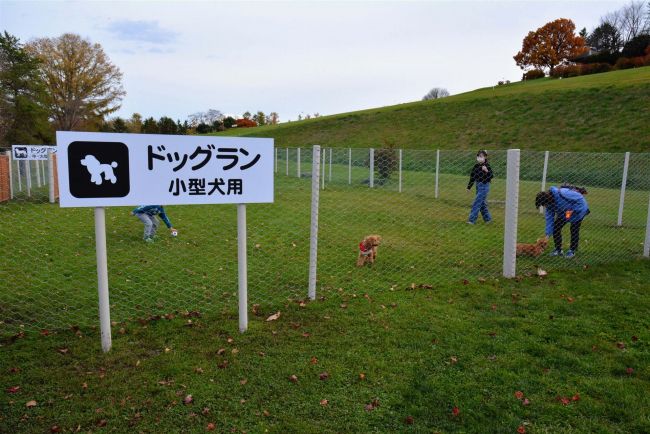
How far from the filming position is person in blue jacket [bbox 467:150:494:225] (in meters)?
9.43

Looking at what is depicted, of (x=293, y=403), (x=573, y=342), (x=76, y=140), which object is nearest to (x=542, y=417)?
(x=573, y=342)

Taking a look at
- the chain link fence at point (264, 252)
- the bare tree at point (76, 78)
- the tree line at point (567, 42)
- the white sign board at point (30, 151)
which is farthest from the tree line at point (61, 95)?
the tree line at point (567, 42)

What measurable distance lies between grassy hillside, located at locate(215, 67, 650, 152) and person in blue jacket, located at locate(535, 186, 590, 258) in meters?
18.2

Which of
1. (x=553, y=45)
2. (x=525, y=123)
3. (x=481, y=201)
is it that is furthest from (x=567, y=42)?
(x=481, y=201)

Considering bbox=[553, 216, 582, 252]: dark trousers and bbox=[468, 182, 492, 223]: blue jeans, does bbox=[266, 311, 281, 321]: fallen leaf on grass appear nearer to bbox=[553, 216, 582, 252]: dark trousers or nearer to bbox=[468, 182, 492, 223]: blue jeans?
bbox=[553, 216, 582, 252]: dark trousers

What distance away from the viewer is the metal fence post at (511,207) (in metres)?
5.59

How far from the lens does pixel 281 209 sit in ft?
37.4

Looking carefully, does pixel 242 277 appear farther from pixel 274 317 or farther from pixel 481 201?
pixel 481 201

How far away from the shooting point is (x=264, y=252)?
23.2 ft

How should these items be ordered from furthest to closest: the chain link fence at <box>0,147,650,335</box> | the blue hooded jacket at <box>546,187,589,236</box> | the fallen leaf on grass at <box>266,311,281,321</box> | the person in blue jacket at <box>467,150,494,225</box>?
the person in blue jacket at <box>467,150,494,225</box> → the blue hooded jacket at <box>546,187,589,236</box> → the chain link fence at <box>0,147,650,335</box> → the fallen leaf on grass at <box>266,311,281,321</box>

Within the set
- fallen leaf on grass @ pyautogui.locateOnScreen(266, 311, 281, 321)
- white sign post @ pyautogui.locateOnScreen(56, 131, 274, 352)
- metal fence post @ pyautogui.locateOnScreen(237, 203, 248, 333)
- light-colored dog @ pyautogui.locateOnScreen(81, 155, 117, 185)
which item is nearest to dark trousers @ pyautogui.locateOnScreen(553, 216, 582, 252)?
fallen leaf on grass @ pyautogui.locateOnScreen(266, 311, 281, 321)

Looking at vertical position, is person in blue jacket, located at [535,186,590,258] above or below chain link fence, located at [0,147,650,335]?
above

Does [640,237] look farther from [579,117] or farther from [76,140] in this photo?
[579,117]

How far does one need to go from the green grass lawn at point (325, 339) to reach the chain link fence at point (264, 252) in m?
0.04
